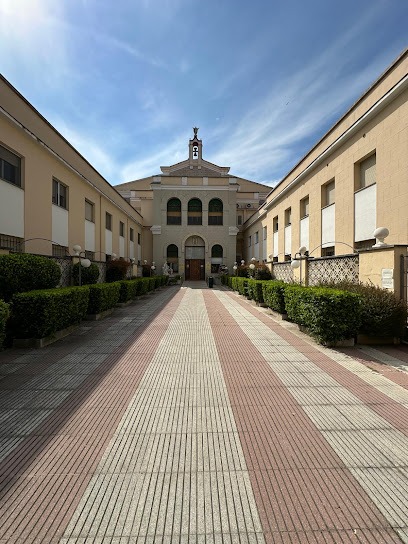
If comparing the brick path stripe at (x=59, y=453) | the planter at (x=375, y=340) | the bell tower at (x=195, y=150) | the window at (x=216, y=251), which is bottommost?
the brick path stripe at (x=59, y=453)

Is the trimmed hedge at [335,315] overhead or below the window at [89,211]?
below

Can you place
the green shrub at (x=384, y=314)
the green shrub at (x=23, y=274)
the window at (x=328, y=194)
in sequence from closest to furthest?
1. the green shrub at (x=384, y=314)
2. the green shrub at (x=23, y=274)
3. the window at (x=328, y=194)

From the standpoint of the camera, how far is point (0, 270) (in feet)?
21.6

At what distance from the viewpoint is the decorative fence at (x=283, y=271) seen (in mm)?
13406

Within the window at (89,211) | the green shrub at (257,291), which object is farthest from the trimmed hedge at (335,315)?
the window at (89,211)

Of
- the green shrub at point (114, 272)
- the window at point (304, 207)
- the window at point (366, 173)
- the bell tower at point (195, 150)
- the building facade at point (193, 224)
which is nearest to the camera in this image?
the window at point (366, 173)

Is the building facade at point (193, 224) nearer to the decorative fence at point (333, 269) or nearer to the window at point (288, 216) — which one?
the window at point (288, 216)

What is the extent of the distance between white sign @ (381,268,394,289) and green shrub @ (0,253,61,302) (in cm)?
850

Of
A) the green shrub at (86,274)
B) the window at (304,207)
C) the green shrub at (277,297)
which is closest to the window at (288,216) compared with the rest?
the window at (304,207)

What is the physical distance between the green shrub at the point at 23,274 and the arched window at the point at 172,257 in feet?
80.1

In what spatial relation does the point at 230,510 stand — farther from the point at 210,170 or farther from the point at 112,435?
the point at 210,170

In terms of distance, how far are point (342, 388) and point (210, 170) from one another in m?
37.0

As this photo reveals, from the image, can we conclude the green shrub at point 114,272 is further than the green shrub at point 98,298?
Yes

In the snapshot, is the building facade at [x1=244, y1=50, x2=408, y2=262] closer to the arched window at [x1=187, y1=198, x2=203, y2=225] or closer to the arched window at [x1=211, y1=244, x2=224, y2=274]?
the arched window at [x1=211, y1=244, x2=224, y2=274]
